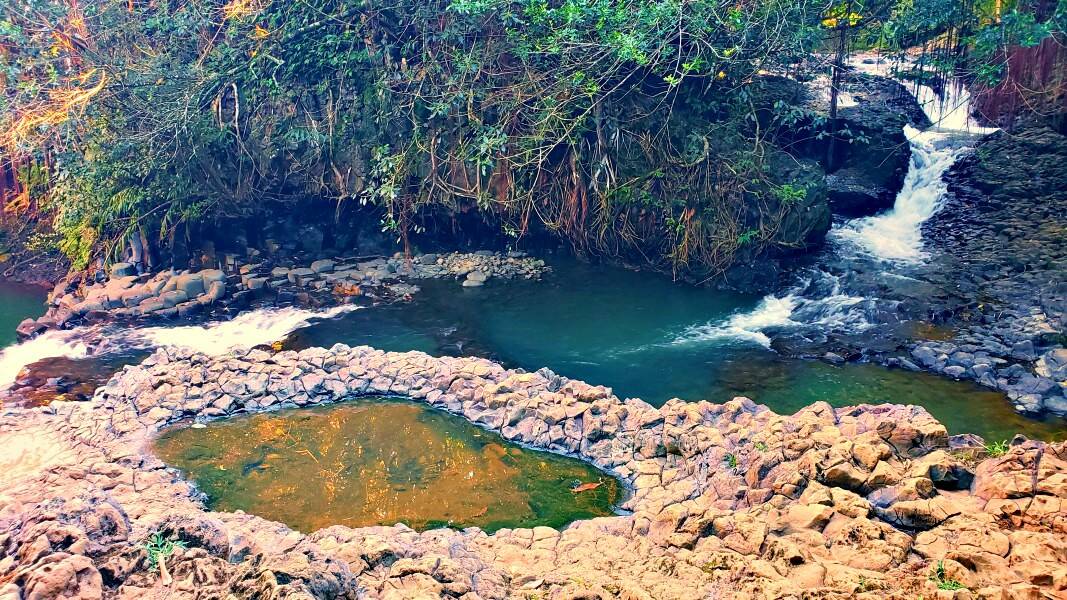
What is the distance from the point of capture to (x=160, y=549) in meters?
4.36

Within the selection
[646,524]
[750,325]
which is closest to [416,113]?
[750,325]

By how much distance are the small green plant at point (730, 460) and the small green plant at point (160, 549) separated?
402cm

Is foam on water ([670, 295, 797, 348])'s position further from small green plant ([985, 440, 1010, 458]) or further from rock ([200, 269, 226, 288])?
rock ([200, 269, 226, 288])

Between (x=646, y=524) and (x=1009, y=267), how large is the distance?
738cm

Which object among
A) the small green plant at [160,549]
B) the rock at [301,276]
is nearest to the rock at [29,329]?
the rock at [301,276]

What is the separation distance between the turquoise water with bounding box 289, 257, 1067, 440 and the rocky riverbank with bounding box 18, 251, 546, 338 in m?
0.58

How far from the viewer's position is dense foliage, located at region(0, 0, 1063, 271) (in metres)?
10.6

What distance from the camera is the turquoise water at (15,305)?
36.7ft

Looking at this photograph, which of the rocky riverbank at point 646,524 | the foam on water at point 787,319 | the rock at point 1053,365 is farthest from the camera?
the foam on water at point 787,319

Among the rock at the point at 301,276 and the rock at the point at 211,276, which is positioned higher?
the rock at the point at 211,276

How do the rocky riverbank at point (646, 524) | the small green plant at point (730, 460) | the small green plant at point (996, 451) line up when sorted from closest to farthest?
the rocky riverbank at point (646, 524) < the small green plant at point (996, 451) < the small green plant at point (730, 460)

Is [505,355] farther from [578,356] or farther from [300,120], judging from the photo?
[300,120]

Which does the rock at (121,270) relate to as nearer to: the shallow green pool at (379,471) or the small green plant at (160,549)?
the shallow green pool at (379,471)

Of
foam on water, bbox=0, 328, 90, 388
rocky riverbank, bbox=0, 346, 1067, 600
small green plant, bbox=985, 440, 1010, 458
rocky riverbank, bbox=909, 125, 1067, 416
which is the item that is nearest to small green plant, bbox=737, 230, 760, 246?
rocky riverbank, bbox=909, 125, 1067, 416
